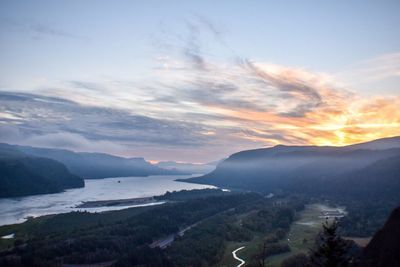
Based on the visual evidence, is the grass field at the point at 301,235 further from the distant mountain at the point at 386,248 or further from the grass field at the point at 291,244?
the distant mountain at the point at 386,248

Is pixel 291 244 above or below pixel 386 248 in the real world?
below

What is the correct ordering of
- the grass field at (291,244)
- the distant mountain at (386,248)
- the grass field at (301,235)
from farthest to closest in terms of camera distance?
the grass field at (301,235), the grass field at (291,244), the distant mountain at (386,248)

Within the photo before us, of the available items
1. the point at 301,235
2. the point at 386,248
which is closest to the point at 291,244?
the point at 301,235

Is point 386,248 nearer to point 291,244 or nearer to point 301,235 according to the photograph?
point 291,244

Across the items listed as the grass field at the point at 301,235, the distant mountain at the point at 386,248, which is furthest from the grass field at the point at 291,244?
the distant mountain at the point at 386,248

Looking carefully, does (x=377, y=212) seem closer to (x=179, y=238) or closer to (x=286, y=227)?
(x=286, y=227)

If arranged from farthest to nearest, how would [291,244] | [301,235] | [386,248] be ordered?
[301,235] → [291,244] → [386,248]

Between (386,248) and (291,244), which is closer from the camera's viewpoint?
(386,248)

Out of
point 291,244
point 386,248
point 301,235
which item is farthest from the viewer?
point 301,235

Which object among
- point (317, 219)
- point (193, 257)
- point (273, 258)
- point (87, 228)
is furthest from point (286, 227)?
point (87, 228)
